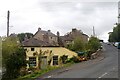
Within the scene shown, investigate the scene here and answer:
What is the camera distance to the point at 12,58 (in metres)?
32.0

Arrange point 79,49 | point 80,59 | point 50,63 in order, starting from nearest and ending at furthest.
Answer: point 80,59 < point 50,63 < point 79,49

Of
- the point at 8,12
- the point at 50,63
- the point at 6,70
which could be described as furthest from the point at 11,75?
the point at 50,63

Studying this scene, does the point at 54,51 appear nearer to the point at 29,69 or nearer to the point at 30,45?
the point at 30,45

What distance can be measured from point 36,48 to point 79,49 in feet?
44.2

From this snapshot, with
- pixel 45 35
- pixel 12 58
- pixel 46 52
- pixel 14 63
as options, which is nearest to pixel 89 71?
pixel 14 63

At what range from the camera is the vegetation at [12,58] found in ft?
105

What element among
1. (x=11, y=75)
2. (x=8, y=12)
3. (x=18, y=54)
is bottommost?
(x=11, y=75)

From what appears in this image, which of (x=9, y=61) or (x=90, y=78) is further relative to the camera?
(x=9, y=61)

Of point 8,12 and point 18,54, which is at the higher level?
point 8,12

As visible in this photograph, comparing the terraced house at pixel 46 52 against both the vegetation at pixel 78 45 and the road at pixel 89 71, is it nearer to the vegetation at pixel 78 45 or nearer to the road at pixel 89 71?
the vegetation at pixel 78 45

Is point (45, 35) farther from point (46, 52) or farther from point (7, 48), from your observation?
point (7, 48)

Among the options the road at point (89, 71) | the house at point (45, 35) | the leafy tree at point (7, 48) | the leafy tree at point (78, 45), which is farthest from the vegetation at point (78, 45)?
the leafy tree at point (7, 48)

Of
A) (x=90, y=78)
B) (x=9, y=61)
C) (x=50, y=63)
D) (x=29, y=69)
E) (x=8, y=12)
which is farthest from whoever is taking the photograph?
(x=50, y=63)

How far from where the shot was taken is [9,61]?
105ft
